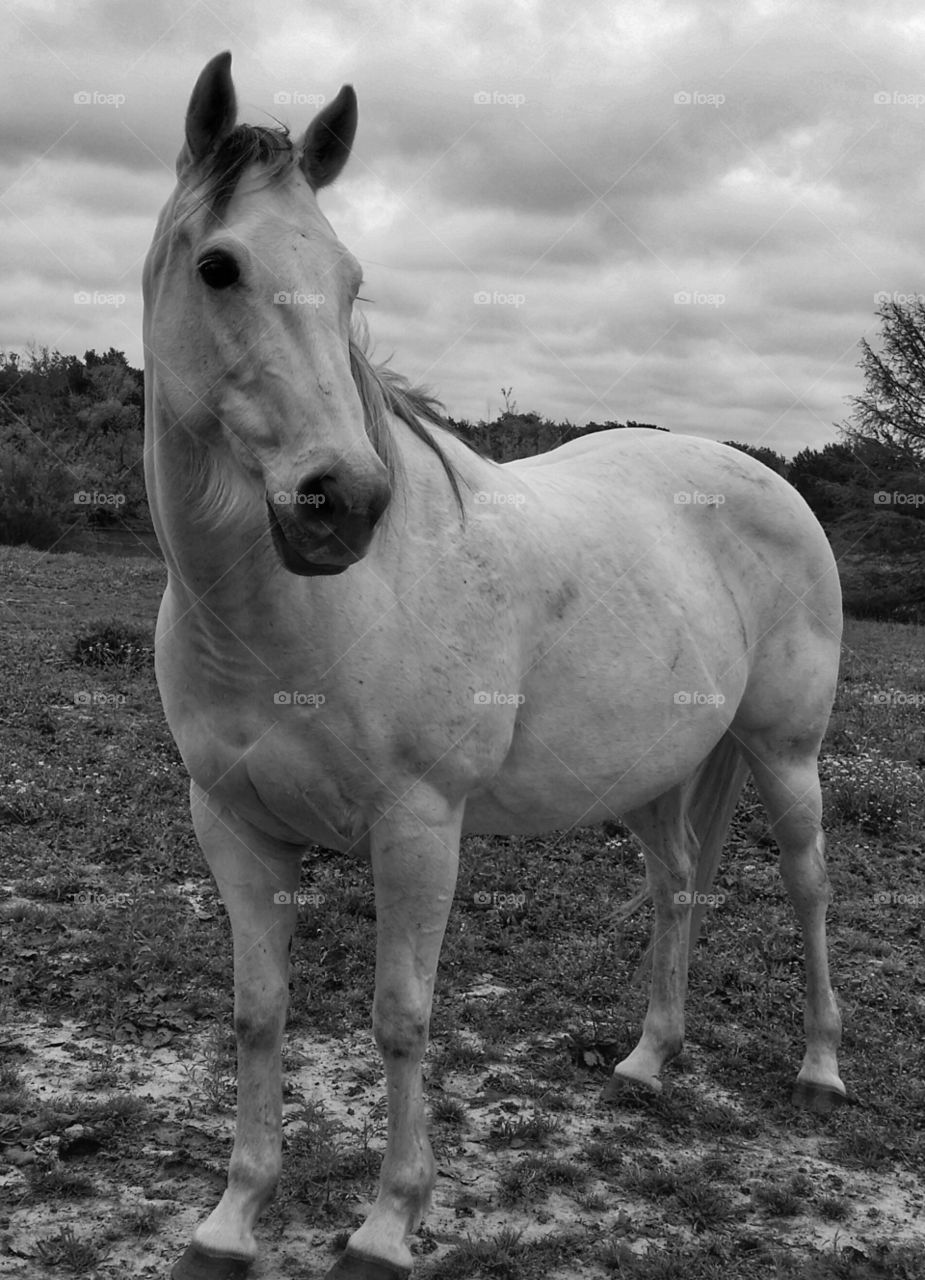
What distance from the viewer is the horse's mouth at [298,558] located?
7.68ft

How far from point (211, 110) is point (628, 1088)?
12.1 ft

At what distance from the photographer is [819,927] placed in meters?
4.55

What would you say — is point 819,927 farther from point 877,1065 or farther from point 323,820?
point 323,820

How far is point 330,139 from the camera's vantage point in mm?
2680

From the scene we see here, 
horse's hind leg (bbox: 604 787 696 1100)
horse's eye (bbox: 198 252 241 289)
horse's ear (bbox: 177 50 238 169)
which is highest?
horse's ear (bbox: 177 50 238 169)

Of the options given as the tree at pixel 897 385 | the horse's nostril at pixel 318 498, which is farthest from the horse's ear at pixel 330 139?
the tree at pixel 897 385

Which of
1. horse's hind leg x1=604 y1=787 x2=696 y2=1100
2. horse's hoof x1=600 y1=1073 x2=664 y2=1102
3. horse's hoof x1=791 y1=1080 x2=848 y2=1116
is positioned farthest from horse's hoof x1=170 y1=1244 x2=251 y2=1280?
horse's hoof x1=791 y1=1080 x2=848 y2=1116

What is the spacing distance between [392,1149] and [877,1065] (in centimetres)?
244

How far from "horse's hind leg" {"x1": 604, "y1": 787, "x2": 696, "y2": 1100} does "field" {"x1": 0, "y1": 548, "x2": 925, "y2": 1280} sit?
0.16 m

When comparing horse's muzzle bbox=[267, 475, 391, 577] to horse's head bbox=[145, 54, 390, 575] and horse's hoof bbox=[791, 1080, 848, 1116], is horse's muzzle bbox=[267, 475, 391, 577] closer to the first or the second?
horse's head bbox=[145, 54, 390, 575]

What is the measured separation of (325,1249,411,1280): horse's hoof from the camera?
2973 mm

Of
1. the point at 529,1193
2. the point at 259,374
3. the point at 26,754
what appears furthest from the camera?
the point at 26,754

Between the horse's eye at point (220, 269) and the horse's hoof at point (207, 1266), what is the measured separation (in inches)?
104

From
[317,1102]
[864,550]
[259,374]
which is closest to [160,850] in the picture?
[317,1102]
